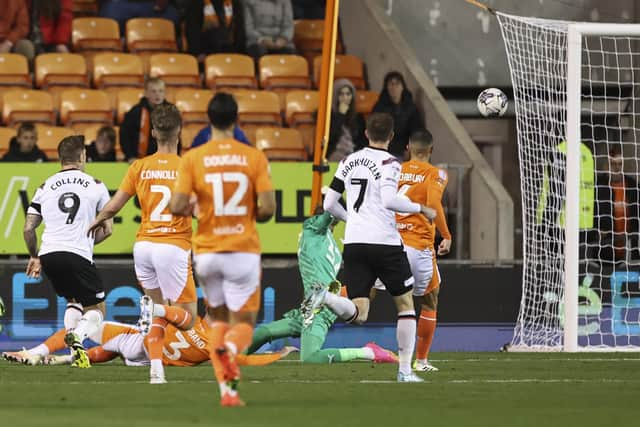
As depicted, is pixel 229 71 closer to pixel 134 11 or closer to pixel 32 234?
pixel 134 11

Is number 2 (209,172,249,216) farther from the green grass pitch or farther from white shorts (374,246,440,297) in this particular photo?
white shorts (374,246,440,297)

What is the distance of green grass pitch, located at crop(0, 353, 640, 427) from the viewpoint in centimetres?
739

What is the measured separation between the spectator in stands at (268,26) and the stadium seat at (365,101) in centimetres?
135

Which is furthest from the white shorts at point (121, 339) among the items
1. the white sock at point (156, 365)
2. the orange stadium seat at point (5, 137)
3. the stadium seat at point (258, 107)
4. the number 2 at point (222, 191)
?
the stadium seat at point (258, 107)

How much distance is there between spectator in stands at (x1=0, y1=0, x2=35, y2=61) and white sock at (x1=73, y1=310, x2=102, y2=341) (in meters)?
7.20

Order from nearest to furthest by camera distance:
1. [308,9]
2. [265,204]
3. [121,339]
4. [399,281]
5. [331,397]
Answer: [265,204], [331,397], [399,281], [121,339], [308,9]

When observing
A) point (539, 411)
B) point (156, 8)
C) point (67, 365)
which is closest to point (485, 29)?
point (156, 8)

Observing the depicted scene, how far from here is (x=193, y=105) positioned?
17.2 metres

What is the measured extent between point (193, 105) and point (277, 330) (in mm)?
6121

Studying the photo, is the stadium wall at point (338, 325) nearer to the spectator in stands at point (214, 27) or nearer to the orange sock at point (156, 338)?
the spectator in stands at point (214, 27)

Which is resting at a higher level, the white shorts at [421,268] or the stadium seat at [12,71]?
the stadium seat at [12,71]

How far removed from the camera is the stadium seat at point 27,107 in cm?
1673

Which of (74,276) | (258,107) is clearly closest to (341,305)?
(74,276)

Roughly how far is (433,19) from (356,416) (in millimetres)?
13378
